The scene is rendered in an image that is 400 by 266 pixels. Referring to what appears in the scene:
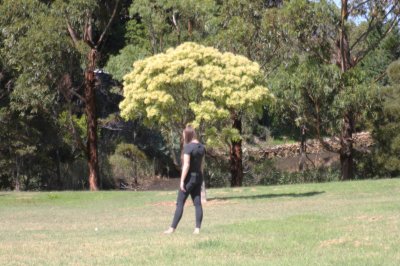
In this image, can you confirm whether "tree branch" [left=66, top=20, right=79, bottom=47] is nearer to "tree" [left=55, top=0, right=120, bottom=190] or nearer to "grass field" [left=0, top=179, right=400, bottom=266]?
"tree" [left=55, top=0, right=120, bottom=190]

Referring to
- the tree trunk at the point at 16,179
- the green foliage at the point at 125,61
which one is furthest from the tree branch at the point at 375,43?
the tree trunk at the point at 16,179

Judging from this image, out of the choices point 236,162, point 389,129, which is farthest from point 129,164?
point 389,129

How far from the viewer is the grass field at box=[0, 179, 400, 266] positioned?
10609 millimetres

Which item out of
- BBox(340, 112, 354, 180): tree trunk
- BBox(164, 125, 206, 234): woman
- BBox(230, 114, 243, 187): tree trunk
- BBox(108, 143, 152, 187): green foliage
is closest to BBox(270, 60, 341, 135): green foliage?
BBox(340, 112, 354, 180): tree trunk

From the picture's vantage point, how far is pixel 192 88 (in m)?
25.6

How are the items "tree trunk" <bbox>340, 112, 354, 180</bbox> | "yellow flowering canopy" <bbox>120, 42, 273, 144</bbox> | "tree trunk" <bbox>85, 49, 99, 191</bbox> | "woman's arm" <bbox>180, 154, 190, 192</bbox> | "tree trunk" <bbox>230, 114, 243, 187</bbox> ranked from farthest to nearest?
"tree trunk" <bbox>230, 114, 243, 187</bbox>
"tree trunk" <bbox>85, 49, 99, 191</bbox>
"tree trunk" <bbox>340, 112, 354, 180</bbox>
"yellow flowering canopy" <bbox>120, 42, 273, 144</bbox>
"woman's arm" <bbox>180, 154, 190, 192</bbox>

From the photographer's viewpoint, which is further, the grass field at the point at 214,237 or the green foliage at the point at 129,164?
the green foliage at the point at 129,164

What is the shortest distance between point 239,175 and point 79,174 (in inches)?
414

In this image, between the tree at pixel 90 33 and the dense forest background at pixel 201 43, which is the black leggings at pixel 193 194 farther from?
the tree at pixel 90 33

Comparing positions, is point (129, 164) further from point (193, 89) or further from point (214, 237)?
point (214, 237)

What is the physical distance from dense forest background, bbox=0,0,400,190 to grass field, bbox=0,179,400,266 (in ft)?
37.3

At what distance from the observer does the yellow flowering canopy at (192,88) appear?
81.7ft

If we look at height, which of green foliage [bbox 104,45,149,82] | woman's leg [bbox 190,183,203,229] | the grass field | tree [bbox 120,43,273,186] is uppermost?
green foliage [bbox 104,45,149,82]

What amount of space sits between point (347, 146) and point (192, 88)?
14730mm
